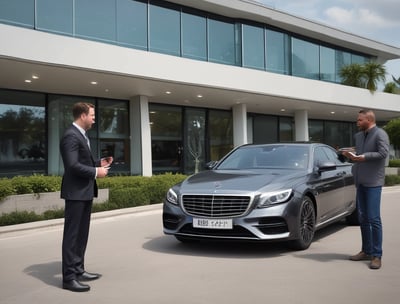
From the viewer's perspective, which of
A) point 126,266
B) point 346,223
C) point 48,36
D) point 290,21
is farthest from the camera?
point 290,21

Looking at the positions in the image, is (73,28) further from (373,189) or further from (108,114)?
(373,189)

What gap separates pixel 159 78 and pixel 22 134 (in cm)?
616

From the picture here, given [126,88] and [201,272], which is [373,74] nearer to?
[126,88]

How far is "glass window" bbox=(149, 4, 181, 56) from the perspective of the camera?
754 inches

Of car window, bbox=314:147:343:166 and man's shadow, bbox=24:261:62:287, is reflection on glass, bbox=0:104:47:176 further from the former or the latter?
car window, bbox=314:147:343:166

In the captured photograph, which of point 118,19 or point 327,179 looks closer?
point 327,179

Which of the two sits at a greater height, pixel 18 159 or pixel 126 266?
pixel 18 159

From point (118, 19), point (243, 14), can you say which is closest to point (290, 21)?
point (243, 14)

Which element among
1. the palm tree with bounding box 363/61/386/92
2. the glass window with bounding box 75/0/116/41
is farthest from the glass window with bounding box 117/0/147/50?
the palm tree with bounding box 363/61/386/92

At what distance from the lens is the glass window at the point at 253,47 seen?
23.1 meters

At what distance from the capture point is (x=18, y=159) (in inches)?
722

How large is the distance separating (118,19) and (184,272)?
1403 cm

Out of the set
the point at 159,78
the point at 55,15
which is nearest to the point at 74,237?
the point at 159,78

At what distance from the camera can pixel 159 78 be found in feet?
54.5
